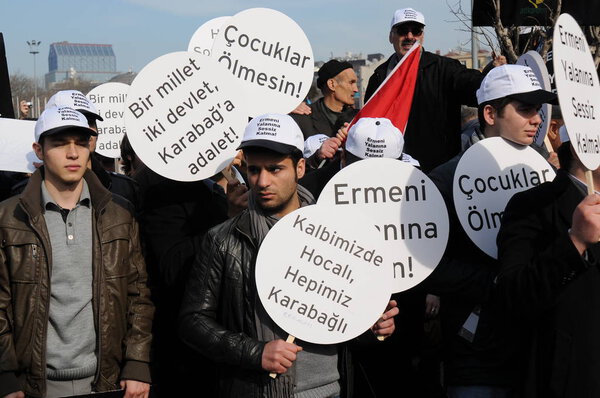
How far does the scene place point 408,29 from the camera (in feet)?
21.6

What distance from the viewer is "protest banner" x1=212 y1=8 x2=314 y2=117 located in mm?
5047

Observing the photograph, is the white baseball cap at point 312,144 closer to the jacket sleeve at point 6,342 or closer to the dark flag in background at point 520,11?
the dark flag in background at point 520,11

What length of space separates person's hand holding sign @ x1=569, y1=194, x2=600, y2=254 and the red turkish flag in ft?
8.90

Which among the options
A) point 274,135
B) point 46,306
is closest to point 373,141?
point 274,135

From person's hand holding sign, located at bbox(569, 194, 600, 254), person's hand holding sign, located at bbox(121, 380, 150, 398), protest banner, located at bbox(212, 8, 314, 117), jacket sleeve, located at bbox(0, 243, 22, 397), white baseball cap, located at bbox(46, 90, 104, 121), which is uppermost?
protest banner, located at bbox(212, 8, 314, 117)

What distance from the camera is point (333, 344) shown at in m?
3.77

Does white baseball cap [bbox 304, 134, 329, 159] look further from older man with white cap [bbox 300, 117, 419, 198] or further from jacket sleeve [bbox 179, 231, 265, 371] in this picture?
jacket sleeve [bbox 179, 231, 265, 371]

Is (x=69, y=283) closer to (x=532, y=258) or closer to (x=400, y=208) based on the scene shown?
(x=400, y=208)

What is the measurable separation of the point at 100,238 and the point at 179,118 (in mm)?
823

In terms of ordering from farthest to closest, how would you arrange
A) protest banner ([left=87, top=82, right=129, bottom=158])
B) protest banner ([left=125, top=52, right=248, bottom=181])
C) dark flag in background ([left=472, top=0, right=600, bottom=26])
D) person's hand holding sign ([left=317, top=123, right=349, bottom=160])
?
1. protest banner ([left=87, top=82, right=129, bottom=158])
2. dark flag in background ([left=472, top=0, right=600, bottom=26])
3. person's hand holding sign ([left=317, top=123, right=349, bottom=160])
4. protest banner ([left=125, top=52, right=248, bottom=181])

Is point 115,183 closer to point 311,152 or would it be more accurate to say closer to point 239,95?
point 239,95

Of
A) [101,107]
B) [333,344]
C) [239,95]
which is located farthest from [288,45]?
[101,107]

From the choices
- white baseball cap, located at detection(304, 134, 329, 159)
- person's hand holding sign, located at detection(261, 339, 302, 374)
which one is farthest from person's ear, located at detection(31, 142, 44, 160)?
white baseball cap, located at detection(304, 134, 329, 159)

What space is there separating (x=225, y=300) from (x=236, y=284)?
0.09m
